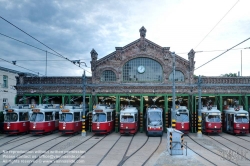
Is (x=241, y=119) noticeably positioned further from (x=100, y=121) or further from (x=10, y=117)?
(x=10, y=117)

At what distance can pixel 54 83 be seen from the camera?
30.9 metres

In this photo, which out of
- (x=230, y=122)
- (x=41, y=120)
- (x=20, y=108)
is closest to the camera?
(x=41, y=120)

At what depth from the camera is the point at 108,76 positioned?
3109 cm

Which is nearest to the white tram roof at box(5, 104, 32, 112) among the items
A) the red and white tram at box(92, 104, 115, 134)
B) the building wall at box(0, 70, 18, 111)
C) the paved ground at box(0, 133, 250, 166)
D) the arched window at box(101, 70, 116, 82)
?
the paved ground at box(0, 133, 250, 166)

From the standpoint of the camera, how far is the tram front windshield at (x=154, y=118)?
24.3 metres

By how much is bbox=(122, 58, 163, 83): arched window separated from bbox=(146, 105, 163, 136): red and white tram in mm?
7009

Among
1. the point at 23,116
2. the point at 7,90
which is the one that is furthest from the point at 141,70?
the point at 7,90

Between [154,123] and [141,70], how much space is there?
9.09 metres

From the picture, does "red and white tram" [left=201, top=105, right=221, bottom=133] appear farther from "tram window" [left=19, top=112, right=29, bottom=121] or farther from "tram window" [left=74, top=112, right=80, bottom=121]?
"tram window" [left=19, top=112, right=29, bottom=121]

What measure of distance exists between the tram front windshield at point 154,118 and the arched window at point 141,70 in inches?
282

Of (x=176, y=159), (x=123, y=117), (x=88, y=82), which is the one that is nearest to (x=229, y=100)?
(x=123, y=117)

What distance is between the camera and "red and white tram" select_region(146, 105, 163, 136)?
2402cm

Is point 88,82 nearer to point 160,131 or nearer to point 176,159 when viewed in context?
point 160,131

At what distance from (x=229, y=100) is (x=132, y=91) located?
1819 centimetres
